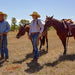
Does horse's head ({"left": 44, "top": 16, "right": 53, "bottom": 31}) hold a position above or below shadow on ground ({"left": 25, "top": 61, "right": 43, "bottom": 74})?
above

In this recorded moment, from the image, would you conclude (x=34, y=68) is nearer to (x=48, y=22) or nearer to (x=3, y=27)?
(x=3, y=27)

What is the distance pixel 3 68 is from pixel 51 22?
342cm

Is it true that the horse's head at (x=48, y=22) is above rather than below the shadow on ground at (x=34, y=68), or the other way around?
above

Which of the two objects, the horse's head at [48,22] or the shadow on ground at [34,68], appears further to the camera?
the horse's head at [48,22]

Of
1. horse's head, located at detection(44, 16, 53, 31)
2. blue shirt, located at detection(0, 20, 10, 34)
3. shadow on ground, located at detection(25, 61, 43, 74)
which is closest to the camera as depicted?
shadow on ground, located at detection(25, 61, 43, 74)

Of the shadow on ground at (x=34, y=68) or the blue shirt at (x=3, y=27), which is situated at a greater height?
the blue shirt at (x=3, y=27)

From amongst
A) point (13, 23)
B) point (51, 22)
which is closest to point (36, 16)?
point (51, 22)

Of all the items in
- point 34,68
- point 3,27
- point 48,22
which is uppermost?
point 48,22

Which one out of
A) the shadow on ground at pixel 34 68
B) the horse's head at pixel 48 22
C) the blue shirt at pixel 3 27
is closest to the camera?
the shadow on ground at pixel 34 68

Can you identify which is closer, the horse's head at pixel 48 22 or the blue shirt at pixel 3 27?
the blue shirt at pixel 3 27

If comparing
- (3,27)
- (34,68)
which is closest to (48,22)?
(3,27)

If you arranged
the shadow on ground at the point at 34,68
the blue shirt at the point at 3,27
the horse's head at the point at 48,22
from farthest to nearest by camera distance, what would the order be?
the horse's head at the point at 48,22, the blue shirt at the point at 3,27, the shadow on ground at the point at 34,68

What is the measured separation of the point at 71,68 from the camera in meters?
6.05

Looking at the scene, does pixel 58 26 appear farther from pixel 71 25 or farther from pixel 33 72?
pixel 33 72
